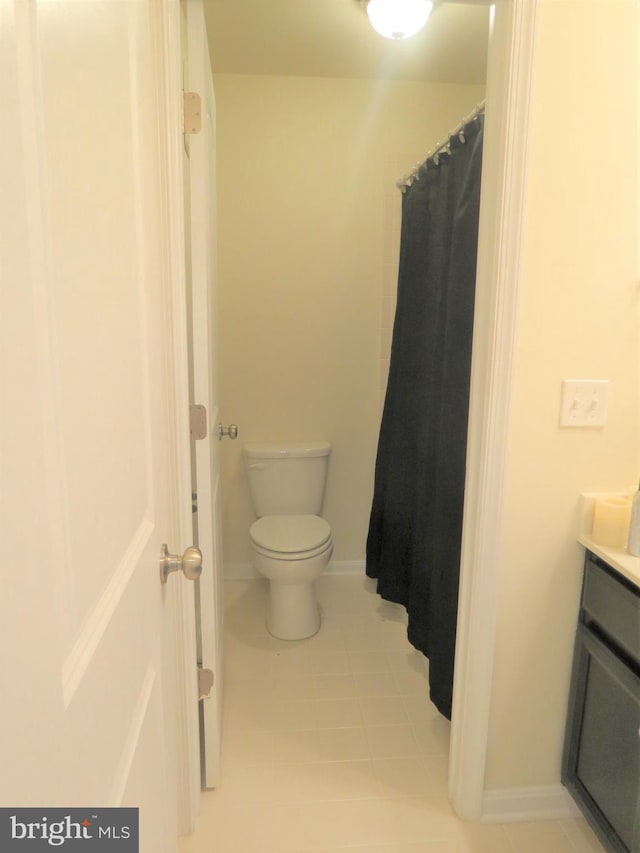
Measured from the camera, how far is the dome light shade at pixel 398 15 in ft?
5.73

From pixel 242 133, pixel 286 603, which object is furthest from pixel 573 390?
pixel 242 133

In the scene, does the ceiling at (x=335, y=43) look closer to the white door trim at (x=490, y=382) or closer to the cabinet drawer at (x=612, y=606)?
the white door trim at (x=490, y=382)

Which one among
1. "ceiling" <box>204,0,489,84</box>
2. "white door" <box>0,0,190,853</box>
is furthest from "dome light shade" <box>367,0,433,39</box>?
"white door" <box>0,0,190,853</box>

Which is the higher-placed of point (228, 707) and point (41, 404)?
point (41, 404)

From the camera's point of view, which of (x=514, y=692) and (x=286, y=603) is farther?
(x=286, y=603)

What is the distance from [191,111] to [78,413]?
3.43ft

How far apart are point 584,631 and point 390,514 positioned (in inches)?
44.8

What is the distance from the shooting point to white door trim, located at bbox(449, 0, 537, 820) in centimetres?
124

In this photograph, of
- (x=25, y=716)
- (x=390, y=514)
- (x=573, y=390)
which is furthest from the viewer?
(x=390, y=514)

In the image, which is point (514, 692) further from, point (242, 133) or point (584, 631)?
point (242, 133)

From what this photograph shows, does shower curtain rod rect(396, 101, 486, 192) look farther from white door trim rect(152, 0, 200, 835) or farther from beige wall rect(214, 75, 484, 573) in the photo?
white door trim rect(152, 0, 200, 835)

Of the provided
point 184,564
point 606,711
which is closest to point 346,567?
point 606,711

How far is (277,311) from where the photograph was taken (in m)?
2.66

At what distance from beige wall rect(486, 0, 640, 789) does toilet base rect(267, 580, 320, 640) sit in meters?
0.99
